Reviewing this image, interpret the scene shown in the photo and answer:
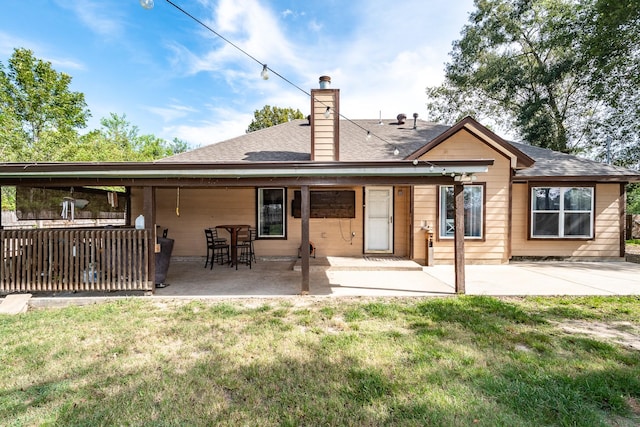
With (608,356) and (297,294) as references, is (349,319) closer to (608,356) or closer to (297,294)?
(297,294)

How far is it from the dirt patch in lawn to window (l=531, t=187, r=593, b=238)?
4788 mm

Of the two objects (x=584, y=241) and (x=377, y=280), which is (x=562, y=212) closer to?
(x=584, y=241)

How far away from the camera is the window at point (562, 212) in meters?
7.89

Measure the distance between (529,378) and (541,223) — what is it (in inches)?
278

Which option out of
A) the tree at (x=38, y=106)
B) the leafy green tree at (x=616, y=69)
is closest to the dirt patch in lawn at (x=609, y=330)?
the leafy green tree at (x=616, y=69)

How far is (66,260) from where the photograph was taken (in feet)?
15.6

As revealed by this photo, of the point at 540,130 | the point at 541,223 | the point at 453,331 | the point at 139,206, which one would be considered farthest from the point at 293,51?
the point at 540,130

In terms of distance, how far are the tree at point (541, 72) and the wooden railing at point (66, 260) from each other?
17919 millimetres

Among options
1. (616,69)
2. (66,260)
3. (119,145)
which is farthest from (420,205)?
(119,145)

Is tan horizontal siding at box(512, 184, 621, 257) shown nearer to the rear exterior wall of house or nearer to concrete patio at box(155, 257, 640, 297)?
concrete patio at box(155, 257, 640, 297)

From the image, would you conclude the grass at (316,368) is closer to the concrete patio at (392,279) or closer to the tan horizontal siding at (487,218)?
the concrete patio at (392,279)

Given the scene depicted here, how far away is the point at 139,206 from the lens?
8.44 metres

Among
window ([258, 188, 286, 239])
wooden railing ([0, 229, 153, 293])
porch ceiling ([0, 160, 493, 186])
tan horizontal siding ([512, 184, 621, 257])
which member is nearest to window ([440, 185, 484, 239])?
tan horizontal siding ([512, 184, 621, 257])

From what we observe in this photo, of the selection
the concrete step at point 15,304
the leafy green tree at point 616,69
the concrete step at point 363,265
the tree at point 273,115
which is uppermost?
the tree at point 273,115
